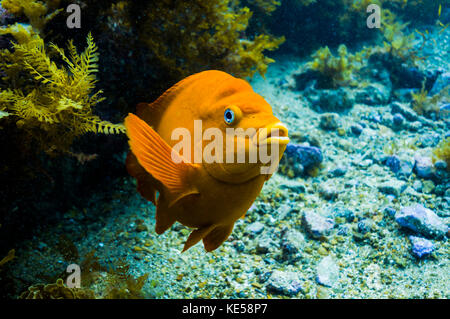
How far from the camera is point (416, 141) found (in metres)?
4.84

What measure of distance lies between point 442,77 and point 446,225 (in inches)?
200

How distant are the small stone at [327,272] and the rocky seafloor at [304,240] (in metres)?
0.01

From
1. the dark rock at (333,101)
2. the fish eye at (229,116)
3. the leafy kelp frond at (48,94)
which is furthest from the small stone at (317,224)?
the dark rock at (333,101)

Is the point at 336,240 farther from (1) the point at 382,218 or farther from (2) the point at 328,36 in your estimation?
(2) the point at 328,36

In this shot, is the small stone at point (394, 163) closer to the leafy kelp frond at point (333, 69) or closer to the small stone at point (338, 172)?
the small stone at point (338, 172)

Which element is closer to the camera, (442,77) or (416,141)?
(416,141)

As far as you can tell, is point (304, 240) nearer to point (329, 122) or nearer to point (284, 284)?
point (284, 284)

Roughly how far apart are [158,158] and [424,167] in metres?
4.02

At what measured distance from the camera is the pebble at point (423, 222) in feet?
9.77

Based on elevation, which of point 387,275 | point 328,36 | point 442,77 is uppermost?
point 328,36

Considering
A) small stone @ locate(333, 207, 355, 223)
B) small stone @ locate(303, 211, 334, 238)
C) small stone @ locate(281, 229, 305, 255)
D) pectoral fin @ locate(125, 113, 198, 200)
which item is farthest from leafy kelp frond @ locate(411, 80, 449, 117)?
pectoral fin @ locate(125, 113, 198, 200)
